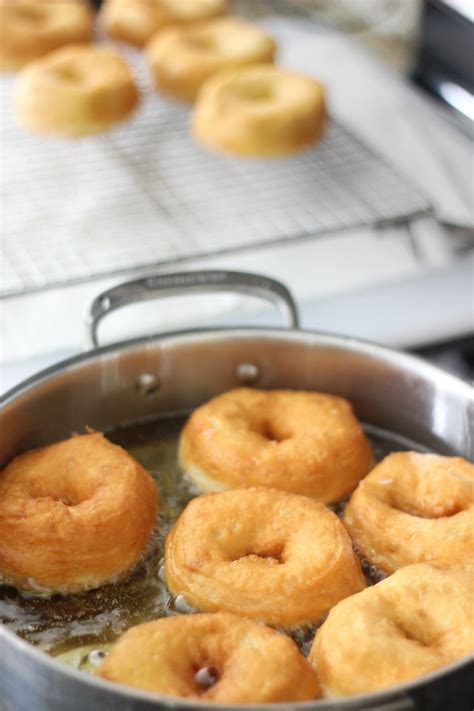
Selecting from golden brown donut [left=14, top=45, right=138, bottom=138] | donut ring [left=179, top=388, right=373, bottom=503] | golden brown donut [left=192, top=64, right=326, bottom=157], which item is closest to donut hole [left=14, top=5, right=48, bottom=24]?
golden brown donut [left=14, top=45, right=138, bottom=138]

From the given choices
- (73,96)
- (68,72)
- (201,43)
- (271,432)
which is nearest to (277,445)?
(271,432)

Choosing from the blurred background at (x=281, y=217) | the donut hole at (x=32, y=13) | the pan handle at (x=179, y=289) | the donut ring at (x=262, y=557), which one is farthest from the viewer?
the donut hole at (x=32, y=13)

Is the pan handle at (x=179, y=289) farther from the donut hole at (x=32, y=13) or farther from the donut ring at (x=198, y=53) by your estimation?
the donut hole at (x=32, y=13)

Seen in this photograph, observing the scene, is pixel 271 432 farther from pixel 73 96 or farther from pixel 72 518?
pixel 73 96

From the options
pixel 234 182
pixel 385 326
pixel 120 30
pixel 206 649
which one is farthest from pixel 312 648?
pixel 120 30

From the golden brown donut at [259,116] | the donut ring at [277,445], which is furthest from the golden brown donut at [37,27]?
the donut ring at [277,445]

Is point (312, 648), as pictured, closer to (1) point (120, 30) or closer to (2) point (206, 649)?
(2) point (206, 649)
